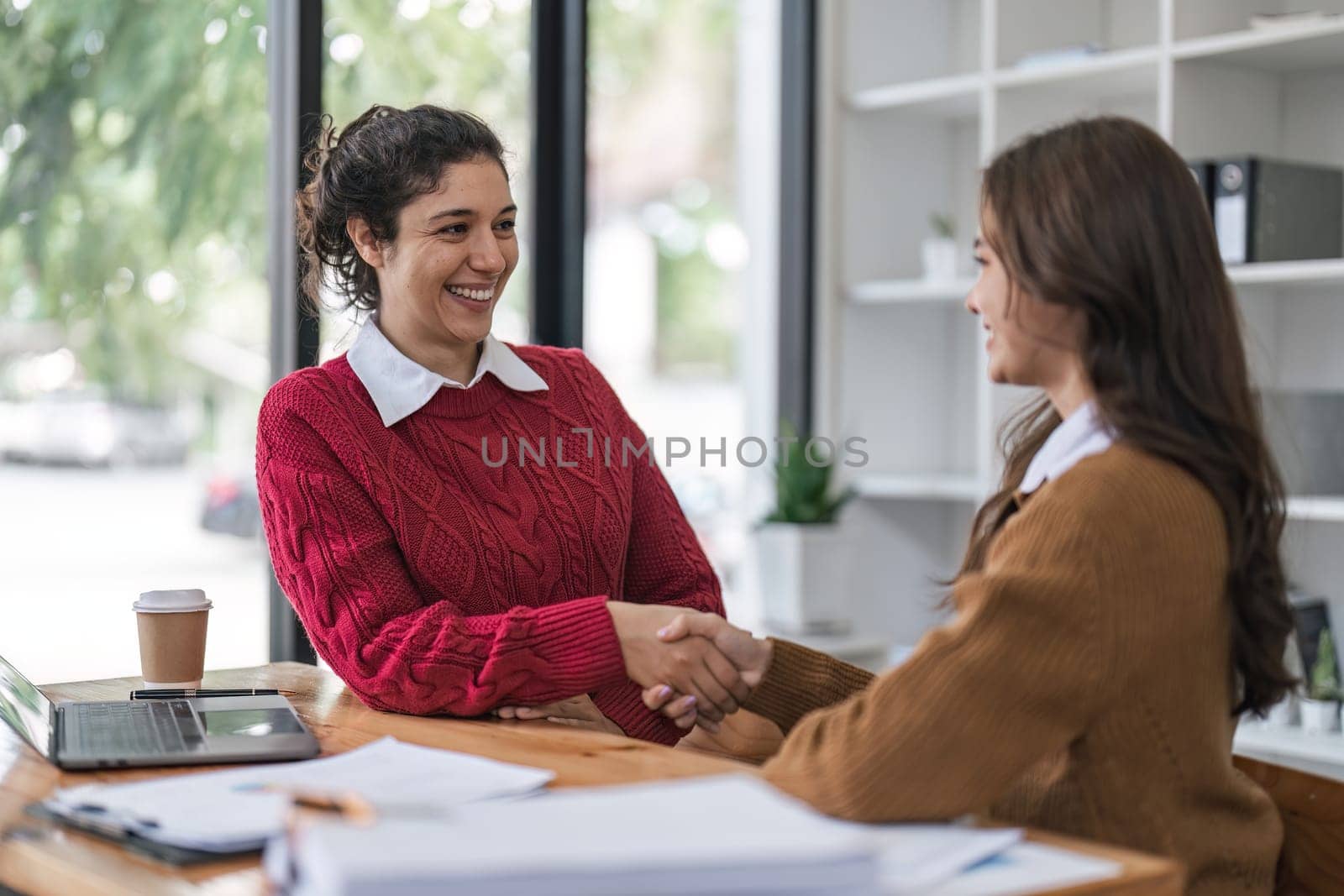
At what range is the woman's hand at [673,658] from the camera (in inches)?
65.2

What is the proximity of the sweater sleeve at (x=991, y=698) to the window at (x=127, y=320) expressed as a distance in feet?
5.91

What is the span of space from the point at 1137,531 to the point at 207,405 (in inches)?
81.5

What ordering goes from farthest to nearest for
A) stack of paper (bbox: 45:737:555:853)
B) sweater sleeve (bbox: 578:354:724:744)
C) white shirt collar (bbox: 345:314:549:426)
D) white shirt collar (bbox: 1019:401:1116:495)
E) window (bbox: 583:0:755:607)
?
window (bbox: 583:0:755:607)
sweater sleeve (bbox: 578:354:724:744)
white shirt collar (bbox: 345:314:549:426)
white shirt collar (bbox: 1019:401:1116:495)
stack of paper (bbox: 45:737:555:853)

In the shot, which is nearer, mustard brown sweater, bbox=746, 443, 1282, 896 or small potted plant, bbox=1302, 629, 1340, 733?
mustard brown sweater, bbox=746, 443, 1282, 896

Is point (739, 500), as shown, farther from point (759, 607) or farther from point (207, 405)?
point (207, 405)

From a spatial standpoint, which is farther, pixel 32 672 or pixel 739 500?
pixel 739 500

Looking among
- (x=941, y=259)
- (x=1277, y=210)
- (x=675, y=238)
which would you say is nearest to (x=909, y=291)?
(x=941, y=259)

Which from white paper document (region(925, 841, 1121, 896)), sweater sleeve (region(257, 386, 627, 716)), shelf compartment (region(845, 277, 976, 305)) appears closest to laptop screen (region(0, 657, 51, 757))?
sweater sleeve (region(257, 386, 627, 716))

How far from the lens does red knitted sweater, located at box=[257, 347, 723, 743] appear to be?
1.62 metres

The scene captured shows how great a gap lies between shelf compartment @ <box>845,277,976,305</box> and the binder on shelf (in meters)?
0.58

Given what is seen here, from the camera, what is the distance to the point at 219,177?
276cm

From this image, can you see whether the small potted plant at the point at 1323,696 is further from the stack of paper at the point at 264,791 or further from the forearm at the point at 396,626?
the stack of paper at the point at 264,791

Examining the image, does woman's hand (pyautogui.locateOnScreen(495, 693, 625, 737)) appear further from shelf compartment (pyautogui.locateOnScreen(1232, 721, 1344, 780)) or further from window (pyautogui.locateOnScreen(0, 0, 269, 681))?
shelf compartment (pyautogui.locateOnScreen(1232, 721, 1344, 780))

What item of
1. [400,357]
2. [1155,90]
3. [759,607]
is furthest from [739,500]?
[400,357]
